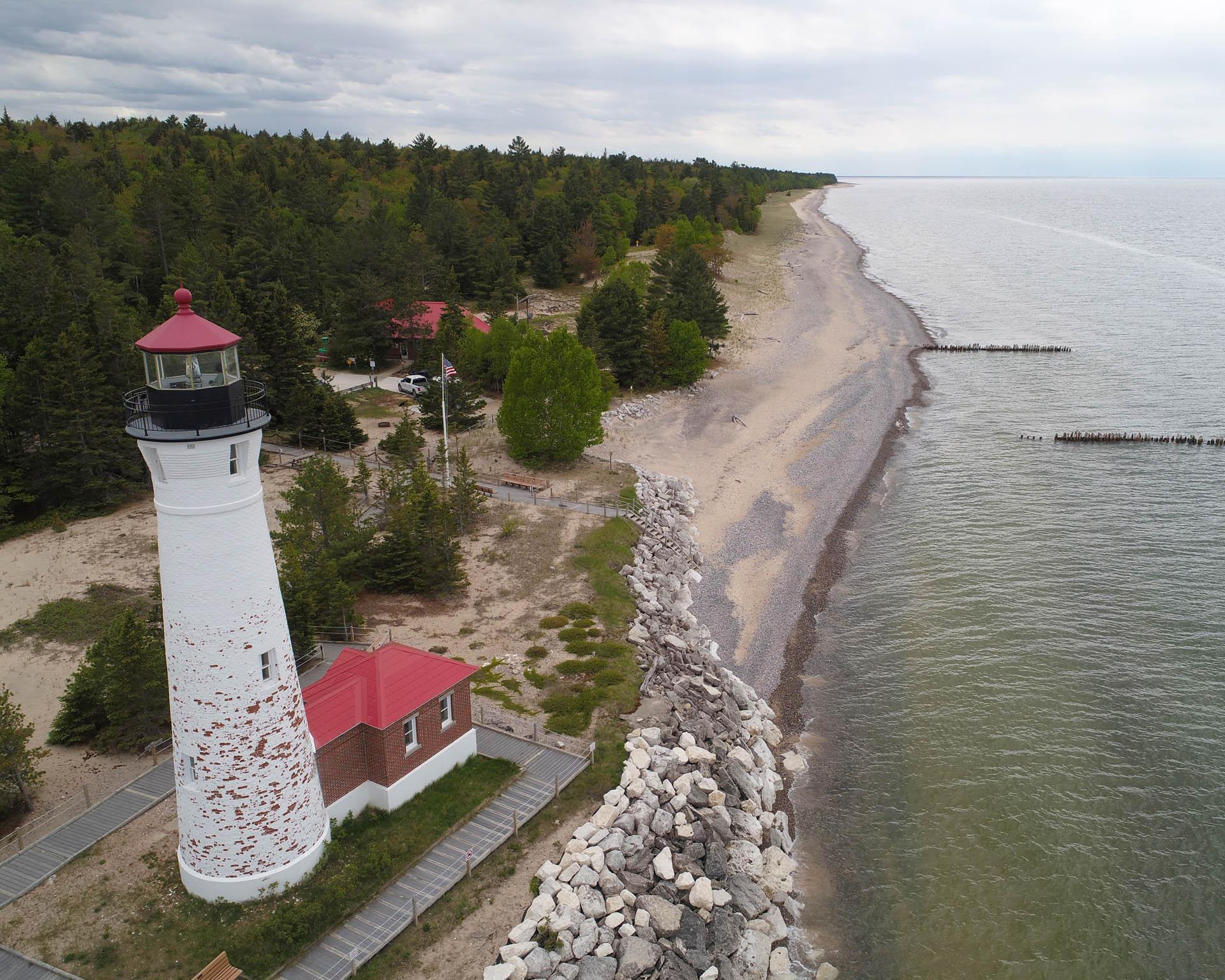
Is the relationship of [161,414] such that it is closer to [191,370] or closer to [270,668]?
[191,370]

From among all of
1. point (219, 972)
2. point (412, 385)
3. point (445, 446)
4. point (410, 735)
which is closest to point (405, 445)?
point (445, 446)

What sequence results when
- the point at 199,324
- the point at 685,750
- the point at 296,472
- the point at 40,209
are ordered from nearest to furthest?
the point at 199,324 → the point at 685,750 → the point at 296,472 → the point at 40,209

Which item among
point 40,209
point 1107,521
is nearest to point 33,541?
point 40,209

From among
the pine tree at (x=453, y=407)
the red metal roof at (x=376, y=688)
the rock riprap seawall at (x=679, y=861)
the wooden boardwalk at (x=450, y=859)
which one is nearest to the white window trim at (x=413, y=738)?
the red metal roof at (x=376, y=688)

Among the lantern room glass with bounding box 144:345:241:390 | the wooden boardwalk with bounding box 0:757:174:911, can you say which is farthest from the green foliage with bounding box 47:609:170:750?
the lantern room glass with bounding box 144:345:241:390

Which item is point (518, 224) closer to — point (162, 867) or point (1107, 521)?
point (1107, 521)

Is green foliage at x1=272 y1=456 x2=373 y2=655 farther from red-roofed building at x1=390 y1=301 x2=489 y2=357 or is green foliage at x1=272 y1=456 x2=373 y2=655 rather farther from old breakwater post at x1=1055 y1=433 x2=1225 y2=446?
old breakwater post at x1=1055 y1=433 x2=1225 y2=446
